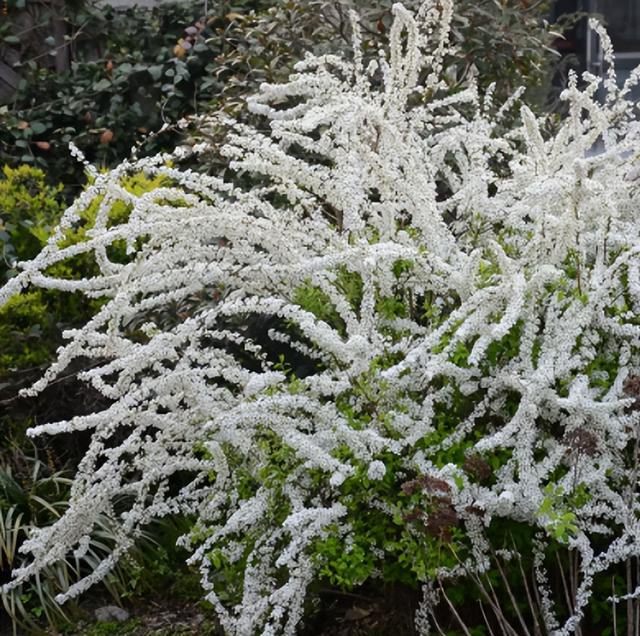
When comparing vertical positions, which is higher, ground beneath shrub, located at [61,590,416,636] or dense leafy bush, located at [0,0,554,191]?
dense leafy bush, located at [0,0,554,191]

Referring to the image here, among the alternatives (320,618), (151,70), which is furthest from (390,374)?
(151,70)

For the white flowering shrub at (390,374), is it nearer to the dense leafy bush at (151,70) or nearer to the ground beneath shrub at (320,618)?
the ground beneath shrub at (320,618)

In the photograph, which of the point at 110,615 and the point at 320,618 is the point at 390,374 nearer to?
the point at 320,618

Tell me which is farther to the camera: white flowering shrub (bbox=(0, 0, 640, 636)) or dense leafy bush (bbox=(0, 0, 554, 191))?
dense leafy bush (bbox=(0, 0, 554, 191))

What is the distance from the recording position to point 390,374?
2.84 m

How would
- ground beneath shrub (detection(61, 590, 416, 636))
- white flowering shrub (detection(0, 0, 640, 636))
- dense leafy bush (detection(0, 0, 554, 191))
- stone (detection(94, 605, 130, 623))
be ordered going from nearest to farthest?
white flowering shrub (detection(0, 0, 640, 636)) < ground beneath shrub (detection(61, 590, 416, 636)) < stone (detection(94, 605, 130, 623)) < dense leafy bush (detection(0, 0, 554, 191))

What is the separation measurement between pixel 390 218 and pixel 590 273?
58 centimetres

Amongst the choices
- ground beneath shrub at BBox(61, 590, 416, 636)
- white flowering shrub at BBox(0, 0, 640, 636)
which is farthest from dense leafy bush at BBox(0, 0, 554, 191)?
ground beneath shrub at BBox(61, 590, 416, 636)

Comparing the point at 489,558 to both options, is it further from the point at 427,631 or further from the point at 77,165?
the point at 77,165

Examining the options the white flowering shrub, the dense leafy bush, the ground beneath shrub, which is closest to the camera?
the white flowering shrub

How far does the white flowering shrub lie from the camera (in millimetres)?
2932

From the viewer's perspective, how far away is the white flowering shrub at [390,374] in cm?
293

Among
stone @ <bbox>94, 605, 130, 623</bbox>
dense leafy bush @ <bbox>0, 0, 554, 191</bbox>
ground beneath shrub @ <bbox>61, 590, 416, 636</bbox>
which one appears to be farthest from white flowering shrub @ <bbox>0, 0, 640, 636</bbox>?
dense leafy bush @ <bbox>0, 0, 554, 191</bbox>

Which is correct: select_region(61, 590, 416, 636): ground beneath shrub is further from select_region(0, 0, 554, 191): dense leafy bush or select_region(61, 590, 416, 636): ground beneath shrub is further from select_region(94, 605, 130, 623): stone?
select_region(0, 0, 554, 191): dense leafy bush
